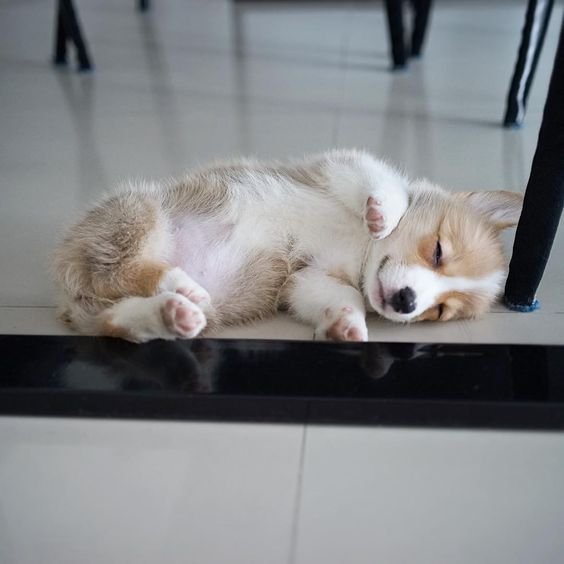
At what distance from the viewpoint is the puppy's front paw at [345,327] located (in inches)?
63.5

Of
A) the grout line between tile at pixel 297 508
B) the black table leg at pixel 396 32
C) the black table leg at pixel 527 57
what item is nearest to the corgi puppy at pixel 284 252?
the grout line between tile at pixel 297 508

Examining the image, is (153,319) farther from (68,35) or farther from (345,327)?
(68,35)

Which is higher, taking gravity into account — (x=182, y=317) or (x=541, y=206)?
(x=541, y=206)

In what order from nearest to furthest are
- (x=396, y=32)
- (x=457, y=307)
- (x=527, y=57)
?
(x=457, y=307)
(x=527, y=57)
(x=396, y=32)

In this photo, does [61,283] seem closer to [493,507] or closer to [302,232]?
[302,232]

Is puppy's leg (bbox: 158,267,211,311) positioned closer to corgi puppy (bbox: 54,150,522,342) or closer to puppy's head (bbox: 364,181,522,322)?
corgi puppy (bbox: 54,150,522,342)

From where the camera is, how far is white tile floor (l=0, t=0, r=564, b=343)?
6.50 ft

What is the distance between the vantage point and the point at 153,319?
5.04 feet

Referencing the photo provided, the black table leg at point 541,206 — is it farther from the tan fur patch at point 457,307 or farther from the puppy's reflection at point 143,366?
the puppy's reflection at point 143,366

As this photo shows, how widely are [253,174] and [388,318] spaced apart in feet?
1.63

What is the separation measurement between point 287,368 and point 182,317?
0.23m

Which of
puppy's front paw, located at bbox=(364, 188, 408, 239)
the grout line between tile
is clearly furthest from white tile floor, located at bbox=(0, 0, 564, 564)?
puppy's front paw, located at bbox=(364, 188, 408, 239)

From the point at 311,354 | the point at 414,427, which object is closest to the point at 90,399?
the point at 311,354

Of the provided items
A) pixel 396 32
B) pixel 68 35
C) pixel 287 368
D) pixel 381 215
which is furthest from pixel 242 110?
pixel 287 368
